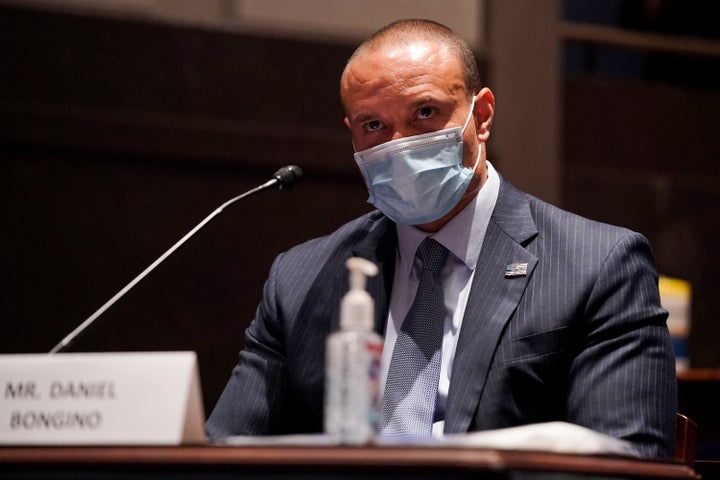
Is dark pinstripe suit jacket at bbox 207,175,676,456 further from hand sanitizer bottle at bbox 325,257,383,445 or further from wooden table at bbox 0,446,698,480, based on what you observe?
hand sanitizer bottle at bbox 325,257,383,445

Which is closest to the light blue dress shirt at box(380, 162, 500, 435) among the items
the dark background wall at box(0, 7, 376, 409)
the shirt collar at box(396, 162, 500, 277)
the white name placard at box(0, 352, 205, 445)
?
the shirt collar at box(396, 162, 500, 277)

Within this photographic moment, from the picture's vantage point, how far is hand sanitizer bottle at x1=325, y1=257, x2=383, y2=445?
1.46 meters

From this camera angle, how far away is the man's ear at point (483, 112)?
8.57 feet

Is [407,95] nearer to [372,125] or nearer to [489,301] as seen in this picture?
[372,125]

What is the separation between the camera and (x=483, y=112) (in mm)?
2633

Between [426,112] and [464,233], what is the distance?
0.28 m

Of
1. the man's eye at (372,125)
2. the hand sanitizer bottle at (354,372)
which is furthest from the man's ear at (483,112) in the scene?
the hand sanitizer bottle at (354,372)

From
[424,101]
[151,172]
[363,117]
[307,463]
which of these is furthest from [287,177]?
[151,172]

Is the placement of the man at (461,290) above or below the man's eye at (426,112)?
below

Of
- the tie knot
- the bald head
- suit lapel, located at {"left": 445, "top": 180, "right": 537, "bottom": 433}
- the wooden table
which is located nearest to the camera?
the wooden table

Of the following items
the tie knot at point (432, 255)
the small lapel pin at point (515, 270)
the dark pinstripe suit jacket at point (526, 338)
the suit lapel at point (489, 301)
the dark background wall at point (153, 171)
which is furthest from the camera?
the dark background wall at point (153, 171)

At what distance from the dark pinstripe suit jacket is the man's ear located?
0.57 ft

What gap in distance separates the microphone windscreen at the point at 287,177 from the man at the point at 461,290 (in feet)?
0.57

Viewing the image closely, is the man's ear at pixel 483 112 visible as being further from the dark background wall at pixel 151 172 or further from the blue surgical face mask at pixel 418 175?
the dark background wall at pixel 151 172
